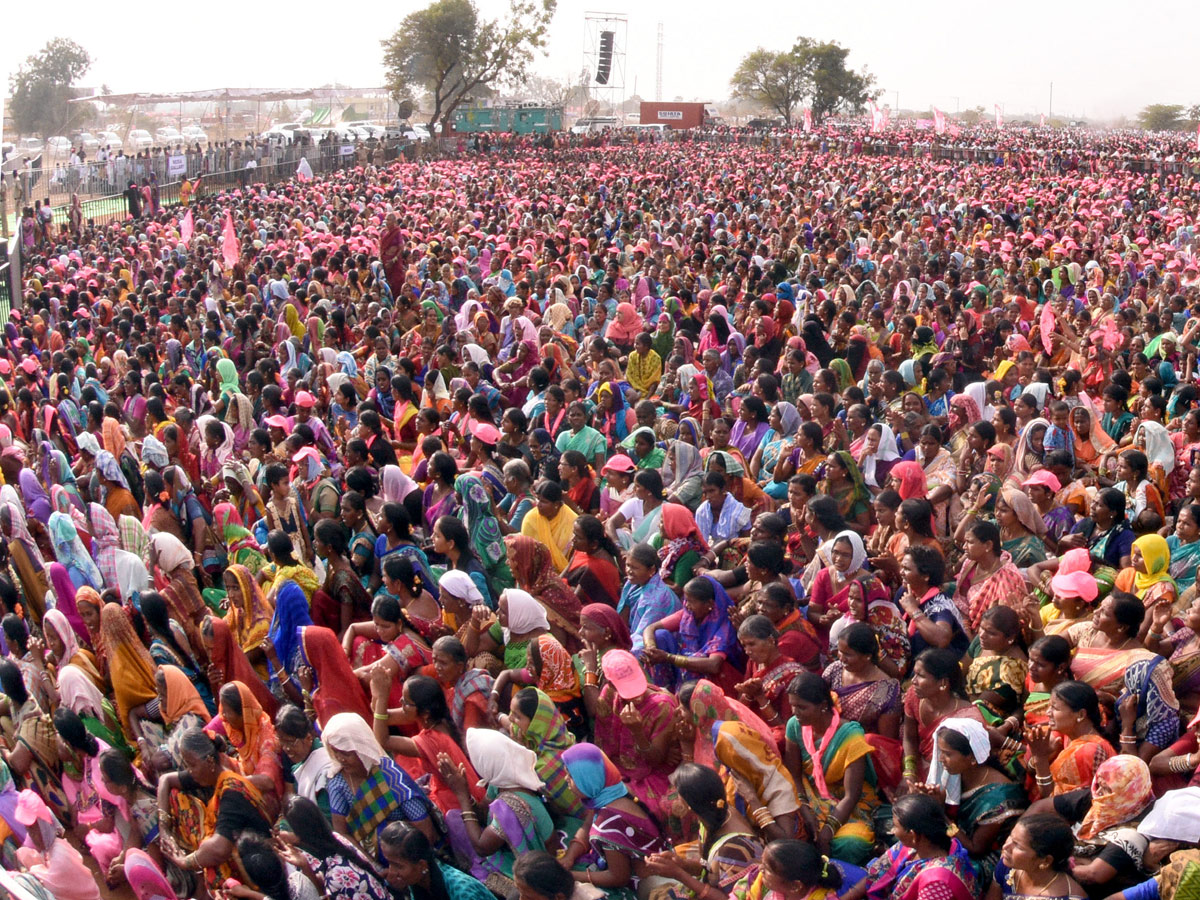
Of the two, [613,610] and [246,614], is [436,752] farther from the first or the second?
[246,614]

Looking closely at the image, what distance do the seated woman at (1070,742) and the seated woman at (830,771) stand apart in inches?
18.7

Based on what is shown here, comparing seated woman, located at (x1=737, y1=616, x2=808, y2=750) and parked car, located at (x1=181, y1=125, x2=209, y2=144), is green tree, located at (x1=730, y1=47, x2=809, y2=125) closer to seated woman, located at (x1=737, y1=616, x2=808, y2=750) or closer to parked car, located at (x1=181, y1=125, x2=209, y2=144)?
parked car, located at (x1=181, y1=125, x2=209, y2=144)

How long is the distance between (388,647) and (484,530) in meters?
1.28

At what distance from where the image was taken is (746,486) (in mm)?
5633

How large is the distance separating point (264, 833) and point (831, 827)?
1.63 meters

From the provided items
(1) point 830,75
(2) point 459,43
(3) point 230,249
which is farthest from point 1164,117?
(3) point 230,249

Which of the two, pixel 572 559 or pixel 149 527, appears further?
pixel 149 527

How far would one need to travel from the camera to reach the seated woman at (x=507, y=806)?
3254 millimetres

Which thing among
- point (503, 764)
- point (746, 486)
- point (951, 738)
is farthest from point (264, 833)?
point (746, 486)

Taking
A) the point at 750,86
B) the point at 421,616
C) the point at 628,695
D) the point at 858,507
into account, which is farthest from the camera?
the point at 750,86

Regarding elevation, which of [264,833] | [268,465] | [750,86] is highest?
[750,86]

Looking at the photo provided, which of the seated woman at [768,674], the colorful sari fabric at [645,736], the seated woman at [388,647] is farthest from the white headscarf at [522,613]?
the seated woman at [768,674]

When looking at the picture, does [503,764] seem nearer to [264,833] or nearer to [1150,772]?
[264,833]

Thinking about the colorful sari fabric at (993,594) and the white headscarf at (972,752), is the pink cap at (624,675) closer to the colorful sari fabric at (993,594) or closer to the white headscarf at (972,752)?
the white headscarf at (972,752)
